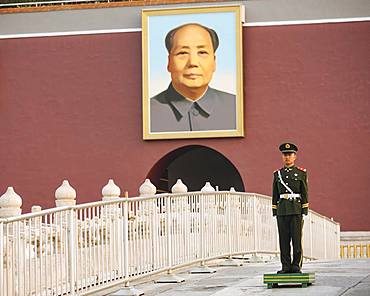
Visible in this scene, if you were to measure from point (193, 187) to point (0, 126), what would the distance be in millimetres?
7225

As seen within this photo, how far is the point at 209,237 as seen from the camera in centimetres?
1527

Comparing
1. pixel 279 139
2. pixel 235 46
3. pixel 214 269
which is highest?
pixel 235 46

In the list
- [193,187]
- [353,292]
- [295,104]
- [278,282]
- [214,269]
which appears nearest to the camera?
[353,292]

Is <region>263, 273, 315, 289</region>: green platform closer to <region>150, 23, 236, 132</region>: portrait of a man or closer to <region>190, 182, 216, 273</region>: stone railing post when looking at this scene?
<region>190, 182, 216, 273</region>: stone railing post

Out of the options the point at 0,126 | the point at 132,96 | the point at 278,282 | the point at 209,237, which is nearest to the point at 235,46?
the point at 132,96

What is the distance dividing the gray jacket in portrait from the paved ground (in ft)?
39.6

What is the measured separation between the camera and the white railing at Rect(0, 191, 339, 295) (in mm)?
9773

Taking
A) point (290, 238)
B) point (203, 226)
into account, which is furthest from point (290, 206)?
point (203, 226)

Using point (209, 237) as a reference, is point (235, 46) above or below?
above

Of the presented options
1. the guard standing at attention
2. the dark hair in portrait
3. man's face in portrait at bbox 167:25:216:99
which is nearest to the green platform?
the guard standing at attention

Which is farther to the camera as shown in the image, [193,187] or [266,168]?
[193,187]

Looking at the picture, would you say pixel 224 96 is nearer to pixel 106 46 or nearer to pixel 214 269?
pixel 106 46

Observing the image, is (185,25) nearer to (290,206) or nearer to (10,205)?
(10,205)

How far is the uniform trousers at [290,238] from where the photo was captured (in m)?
12.0
